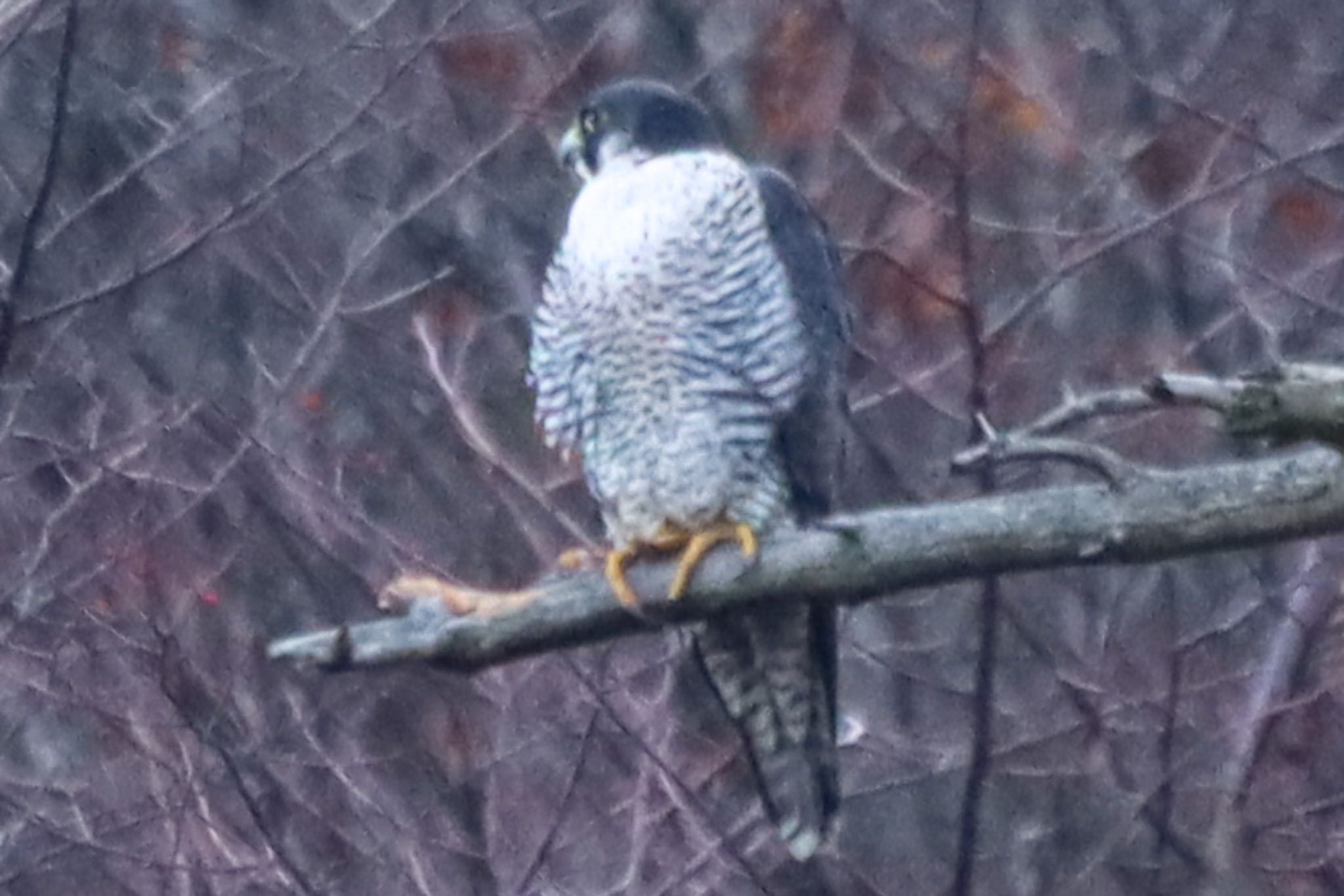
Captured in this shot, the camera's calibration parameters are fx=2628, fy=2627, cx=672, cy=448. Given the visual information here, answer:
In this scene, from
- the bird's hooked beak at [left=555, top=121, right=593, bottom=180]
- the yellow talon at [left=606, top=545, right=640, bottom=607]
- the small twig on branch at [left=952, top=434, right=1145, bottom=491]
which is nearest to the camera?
the small twig on branch at [left=952, top=434, right=1145, bottom=491]

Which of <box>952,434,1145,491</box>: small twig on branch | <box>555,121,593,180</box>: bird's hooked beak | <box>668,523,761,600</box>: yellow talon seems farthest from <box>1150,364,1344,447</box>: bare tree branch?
<box>555,121,593,180</box>: bird's hooked beak

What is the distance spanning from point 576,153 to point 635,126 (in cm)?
19

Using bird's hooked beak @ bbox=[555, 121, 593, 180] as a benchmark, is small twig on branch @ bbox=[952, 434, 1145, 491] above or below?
below

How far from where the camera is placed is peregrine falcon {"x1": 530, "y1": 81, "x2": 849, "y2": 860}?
4652 mm

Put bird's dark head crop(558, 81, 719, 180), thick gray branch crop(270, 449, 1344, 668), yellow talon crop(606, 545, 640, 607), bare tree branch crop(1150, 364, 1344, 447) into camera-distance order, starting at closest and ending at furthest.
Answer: bare tree branch crop(1150, 364, 1344, 447) < thick gray branch crop(270, 449, 1344, 668) < yellow talon crop(606, 545, 640, 607) < bird's dark head crop(558, 81, 719, 180)

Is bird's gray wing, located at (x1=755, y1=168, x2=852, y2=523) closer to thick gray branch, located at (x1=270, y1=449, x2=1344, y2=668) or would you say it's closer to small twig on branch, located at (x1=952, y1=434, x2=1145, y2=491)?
thick gray branch, located at (x1=270, y1=449, x2=1344, y2=668)

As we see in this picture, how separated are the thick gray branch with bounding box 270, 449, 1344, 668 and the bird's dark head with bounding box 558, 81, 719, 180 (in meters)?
1.11

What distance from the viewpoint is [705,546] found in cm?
430

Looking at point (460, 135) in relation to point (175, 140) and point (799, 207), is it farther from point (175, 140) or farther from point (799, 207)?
point (799, 207)

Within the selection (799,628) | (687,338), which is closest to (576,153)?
(687,338)

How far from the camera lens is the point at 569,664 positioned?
239 inches

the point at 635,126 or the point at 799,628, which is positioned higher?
the point at 635,126

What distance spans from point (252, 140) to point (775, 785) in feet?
13.7

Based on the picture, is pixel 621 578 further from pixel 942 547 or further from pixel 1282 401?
pixel 1282 401
